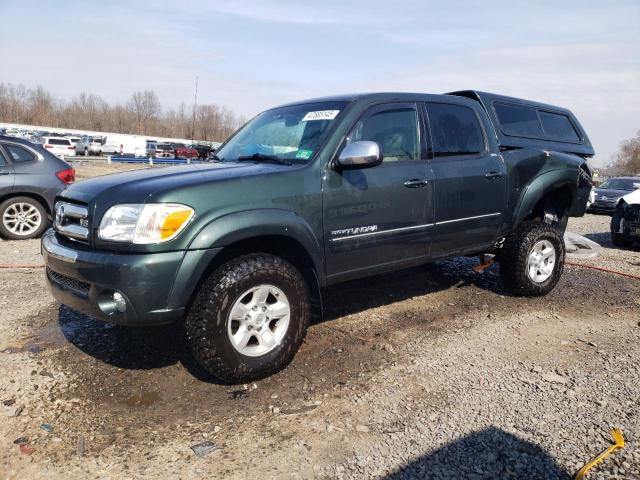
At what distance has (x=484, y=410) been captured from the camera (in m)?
2.87

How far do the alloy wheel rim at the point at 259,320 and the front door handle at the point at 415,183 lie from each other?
1.38m

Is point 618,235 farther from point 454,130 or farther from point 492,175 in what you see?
point 454,130

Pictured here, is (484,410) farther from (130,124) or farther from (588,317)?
(130,124)

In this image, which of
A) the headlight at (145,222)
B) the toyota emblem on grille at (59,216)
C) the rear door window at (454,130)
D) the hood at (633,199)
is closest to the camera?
the headlight at (145,222)

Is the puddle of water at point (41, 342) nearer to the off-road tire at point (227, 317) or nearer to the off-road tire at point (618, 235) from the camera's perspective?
the off-road tire at point (227, 317)

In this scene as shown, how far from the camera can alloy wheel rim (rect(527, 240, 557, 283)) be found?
5.03 m

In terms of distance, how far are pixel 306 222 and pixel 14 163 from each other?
6.20 m

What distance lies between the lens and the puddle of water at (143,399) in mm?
2929

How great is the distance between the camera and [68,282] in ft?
10.2

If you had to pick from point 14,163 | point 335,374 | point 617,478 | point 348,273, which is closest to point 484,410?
point 617,478

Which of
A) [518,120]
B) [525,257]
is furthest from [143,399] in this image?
[518,120]

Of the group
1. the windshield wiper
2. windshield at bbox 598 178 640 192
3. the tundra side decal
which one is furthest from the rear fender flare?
windshield at bbox 598 178 640 192

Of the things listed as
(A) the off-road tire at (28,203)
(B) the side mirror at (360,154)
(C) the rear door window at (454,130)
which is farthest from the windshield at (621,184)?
(A) the off-road tire at (28,203)

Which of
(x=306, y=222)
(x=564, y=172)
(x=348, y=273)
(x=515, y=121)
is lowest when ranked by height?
(x=348, y=273)
